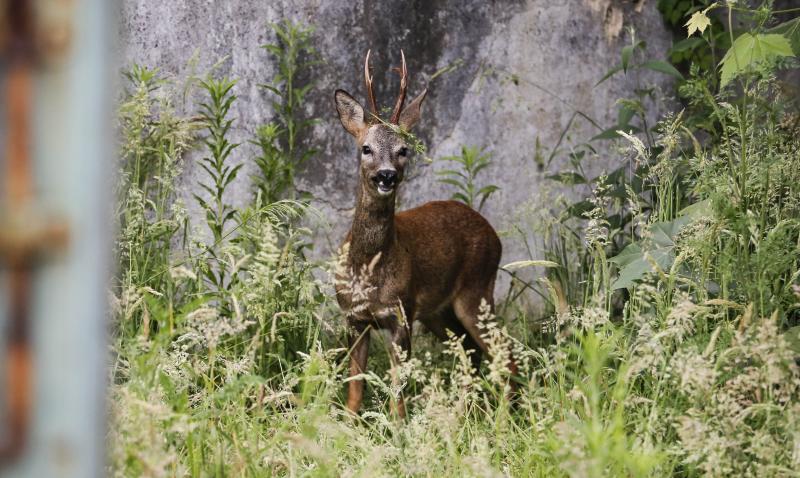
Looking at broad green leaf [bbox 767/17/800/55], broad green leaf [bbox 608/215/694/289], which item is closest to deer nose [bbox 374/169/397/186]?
broad green leaf [bbox 608/215/694/289]

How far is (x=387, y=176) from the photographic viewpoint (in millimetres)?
4648

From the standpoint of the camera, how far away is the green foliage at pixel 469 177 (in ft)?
17.4

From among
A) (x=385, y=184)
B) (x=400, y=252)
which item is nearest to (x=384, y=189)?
(x=385, y=184)

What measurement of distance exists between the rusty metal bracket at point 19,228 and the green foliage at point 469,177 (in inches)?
165

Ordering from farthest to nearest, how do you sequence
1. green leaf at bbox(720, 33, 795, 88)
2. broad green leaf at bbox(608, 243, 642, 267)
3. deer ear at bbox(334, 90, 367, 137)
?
deer ear at bbox(334, 90, 367, 137) < broad green leaf at bbox(608, 243, 642, 267) < green leaf at bbox(720, 33, 795, 88)

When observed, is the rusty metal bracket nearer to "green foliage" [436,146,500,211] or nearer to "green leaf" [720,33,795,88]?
"green leaf" [720,33,795,88]

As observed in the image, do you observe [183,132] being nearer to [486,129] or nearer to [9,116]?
[486,129]

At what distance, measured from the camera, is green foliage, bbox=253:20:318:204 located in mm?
4993

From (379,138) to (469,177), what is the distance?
2.80ft

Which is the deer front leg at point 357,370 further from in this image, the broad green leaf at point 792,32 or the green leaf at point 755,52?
the broad green leaf at point 792,32

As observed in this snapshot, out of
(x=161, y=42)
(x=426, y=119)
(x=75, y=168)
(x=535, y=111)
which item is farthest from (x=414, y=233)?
(x=75, y=168)

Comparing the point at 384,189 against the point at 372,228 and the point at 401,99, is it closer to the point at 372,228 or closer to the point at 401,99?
the point at 372,228

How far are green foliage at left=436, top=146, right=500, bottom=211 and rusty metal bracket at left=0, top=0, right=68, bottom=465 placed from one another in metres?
4.19

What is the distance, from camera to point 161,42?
5203 mm
